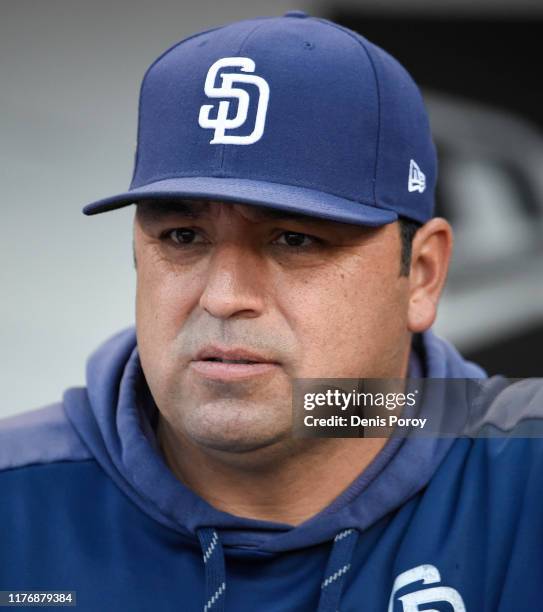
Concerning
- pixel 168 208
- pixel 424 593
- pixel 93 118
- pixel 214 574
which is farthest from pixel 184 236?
pixel 93 118

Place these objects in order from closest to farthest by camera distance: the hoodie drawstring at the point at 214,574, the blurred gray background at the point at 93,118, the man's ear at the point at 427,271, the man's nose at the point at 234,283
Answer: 1. the man's nose at the point at 234,283
2. the hoodie drawstring at the point at 214,574
3. the man's ear at the point at 427,271
4. the blurred gray background at the point at 93,118

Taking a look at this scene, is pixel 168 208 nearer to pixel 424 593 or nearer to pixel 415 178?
pixel 415 178

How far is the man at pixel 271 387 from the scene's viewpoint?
1487mm

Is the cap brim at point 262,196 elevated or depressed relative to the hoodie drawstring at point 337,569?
elevated

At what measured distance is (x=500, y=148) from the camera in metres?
3.17

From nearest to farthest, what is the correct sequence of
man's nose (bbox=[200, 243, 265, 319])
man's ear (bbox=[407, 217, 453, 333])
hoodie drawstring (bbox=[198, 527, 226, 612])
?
man's nose (bbox=[200, 243, 265, 319])
hoodie drawstring (bbox=[198, 527, 226, 612])
man's ear (bbox=[407, 217, 453, 333])

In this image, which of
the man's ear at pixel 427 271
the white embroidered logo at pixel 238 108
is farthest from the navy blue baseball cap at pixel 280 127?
the man's ear at pixel 427 271

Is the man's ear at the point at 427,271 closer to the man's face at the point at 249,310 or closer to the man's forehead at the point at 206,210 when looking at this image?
the man's face at the point at 249,310

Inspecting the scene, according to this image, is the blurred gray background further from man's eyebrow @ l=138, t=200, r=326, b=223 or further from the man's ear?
man's eyebrow @ l=138, t=200, r=326, b=223

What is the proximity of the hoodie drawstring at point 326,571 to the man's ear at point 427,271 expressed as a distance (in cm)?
34

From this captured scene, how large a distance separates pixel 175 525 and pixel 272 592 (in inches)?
6.5

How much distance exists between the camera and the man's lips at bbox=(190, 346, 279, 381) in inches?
57.1

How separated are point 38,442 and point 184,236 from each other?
1.37 ft

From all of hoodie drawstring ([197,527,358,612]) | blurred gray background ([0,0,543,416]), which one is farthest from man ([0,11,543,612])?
blurred gray background ([0,0,543,416])
